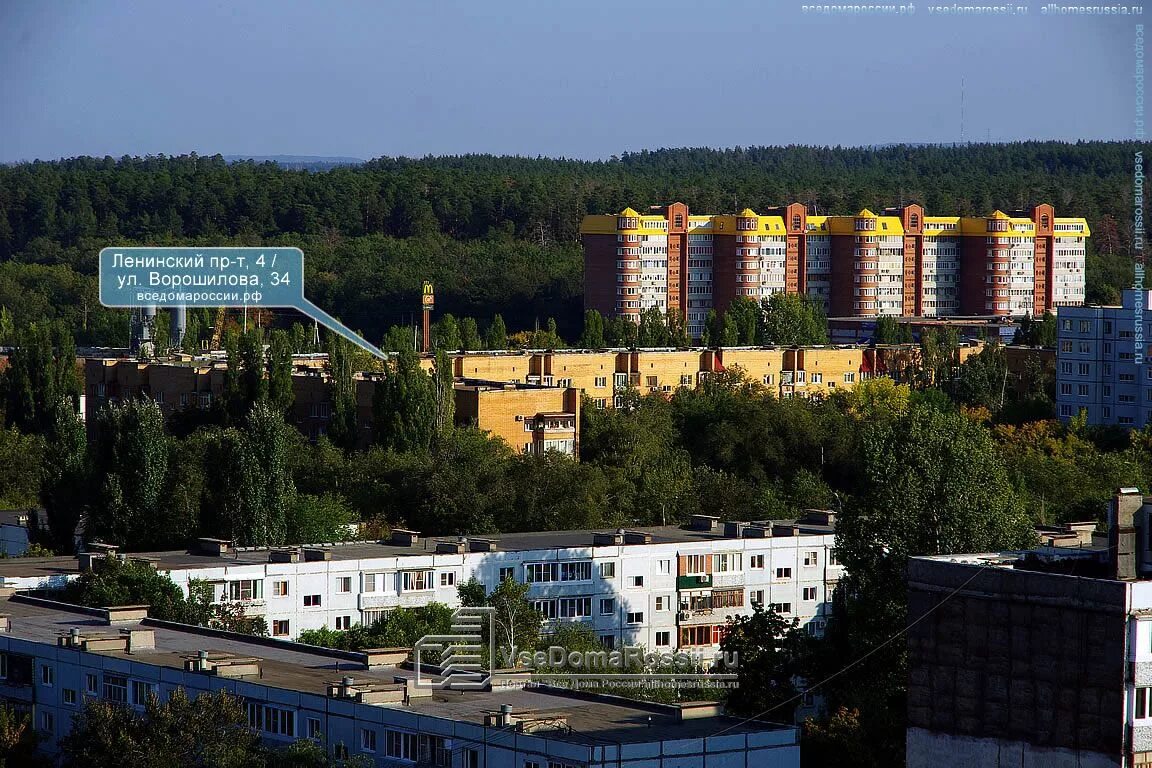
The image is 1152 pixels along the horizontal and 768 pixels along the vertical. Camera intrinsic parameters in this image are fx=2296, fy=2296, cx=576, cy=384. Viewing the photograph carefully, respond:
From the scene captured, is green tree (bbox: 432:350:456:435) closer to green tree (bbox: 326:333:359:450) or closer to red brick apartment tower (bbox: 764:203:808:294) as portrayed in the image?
green tree (bbox: 326:333:359:450)

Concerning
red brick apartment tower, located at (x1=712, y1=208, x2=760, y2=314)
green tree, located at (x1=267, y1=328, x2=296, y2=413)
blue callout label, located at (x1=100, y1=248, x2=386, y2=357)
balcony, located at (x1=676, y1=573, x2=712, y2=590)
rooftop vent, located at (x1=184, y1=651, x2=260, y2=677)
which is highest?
red brick apartment tower, located at (x1=712, y1=208, x2=760, y2=314)

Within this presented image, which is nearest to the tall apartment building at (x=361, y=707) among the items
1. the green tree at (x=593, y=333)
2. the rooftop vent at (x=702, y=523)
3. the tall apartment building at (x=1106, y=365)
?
the rooftop vent at (x=702, y=523)

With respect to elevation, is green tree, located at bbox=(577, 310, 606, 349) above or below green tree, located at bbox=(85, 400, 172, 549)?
above

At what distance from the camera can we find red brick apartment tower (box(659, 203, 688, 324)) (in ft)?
186

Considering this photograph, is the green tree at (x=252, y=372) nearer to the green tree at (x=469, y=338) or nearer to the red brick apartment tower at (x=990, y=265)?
the green tree at (x=469, y=338)

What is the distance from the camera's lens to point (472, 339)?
40031mm

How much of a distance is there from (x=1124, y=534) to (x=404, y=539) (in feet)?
30.2

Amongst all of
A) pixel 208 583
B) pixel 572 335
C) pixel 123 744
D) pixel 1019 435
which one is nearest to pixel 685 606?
pixel 208 583

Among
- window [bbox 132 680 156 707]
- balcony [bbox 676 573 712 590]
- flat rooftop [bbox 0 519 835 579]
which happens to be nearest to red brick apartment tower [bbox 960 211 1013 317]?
flat rooftop [bbox 0 519 835 579]

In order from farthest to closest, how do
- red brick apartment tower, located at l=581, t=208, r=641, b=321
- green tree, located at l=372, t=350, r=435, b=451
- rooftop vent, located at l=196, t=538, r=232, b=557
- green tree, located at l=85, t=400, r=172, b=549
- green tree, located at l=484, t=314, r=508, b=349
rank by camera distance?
red brick apartment tower, located at l=581, t=208, r=641, b=321
green tree, located at l=484, t=314, r=508, b=349
green tree, located at l=372, t=350, r=435, b=451
green tree, located at l=85, t=400, r=172, b=549
rooftop vent, located at l=196, t=538, r=232, b=557

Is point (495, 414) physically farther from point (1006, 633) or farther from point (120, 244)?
point (120, 244)

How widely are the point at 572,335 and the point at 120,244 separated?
14.8 meters

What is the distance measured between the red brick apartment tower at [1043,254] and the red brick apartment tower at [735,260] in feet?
22.9

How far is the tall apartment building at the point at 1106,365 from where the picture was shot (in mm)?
32500
